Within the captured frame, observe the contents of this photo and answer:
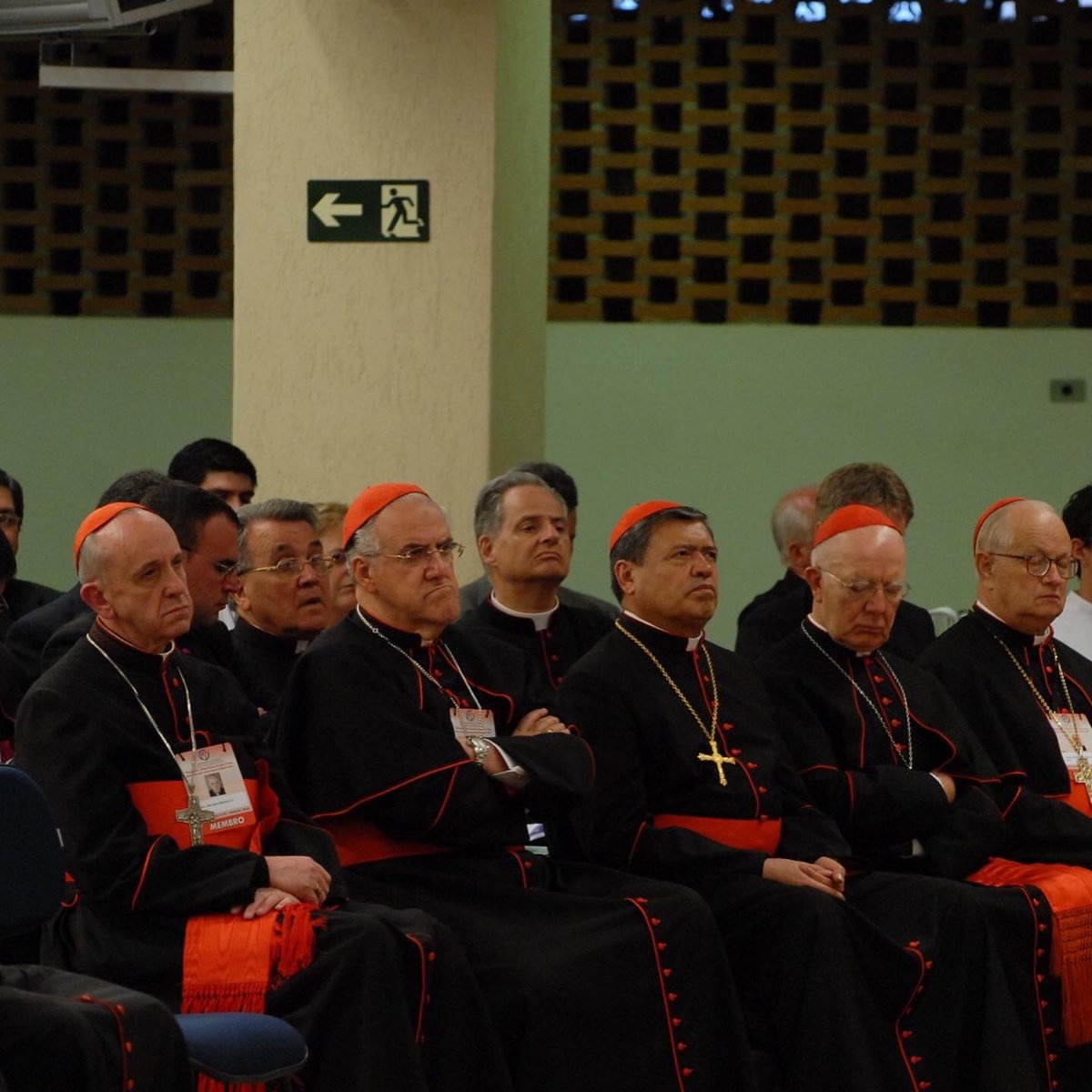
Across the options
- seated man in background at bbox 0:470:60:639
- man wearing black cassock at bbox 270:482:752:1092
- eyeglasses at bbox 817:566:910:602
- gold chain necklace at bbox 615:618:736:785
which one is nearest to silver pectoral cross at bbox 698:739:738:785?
gold chain necklace at bbox 615:618:736:785

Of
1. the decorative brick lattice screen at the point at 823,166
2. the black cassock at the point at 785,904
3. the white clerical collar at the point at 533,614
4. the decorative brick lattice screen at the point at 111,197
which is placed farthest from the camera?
the decorative brick lattice screen at the point at 111,197

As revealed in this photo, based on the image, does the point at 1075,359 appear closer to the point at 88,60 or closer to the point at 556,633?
the point at 556,633

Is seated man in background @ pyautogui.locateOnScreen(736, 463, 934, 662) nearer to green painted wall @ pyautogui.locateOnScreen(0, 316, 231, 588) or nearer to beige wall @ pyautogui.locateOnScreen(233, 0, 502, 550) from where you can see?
beige wall @ pyautogui.locateOnScreen(233, 0, 502, 550)

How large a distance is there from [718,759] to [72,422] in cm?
441

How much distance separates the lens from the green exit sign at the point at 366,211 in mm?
5867

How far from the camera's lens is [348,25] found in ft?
19.2

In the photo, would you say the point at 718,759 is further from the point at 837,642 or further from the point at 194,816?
the point at 194,816

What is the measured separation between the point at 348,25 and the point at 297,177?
0.48m

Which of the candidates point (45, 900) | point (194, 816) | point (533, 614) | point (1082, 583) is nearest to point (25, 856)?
point (45, 900)

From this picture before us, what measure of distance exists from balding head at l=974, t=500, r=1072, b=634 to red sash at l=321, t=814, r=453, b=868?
5.98ft

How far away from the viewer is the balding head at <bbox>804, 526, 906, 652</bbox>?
4.93 metres

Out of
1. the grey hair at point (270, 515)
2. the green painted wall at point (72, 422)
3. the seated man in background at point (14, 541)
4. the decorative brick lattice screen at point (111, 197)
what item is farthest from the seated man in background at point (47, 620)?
the decorative brick lattice screen at point (111, 197)

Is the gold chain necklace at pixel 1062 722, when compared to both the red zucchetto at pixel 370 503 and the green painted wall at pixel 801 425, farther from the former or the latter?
the green painted wall at pixel 801 425

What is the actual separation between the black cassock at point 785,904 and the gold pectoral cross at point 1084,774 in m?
0.66
